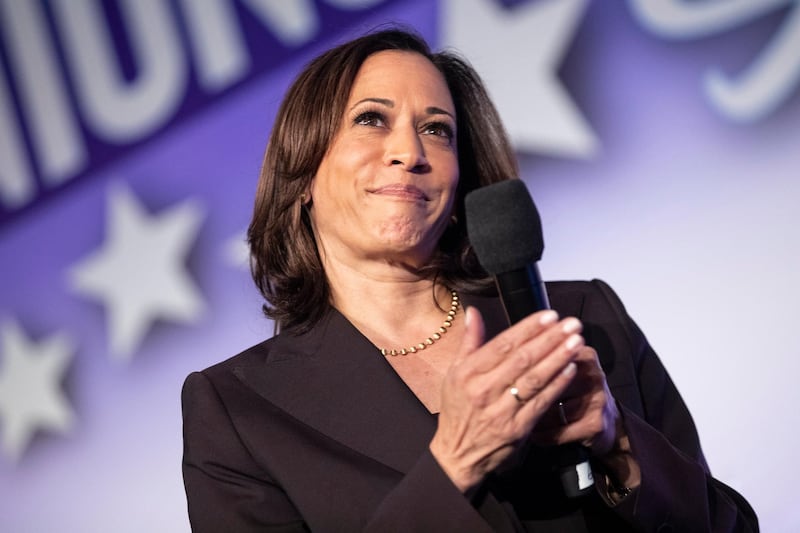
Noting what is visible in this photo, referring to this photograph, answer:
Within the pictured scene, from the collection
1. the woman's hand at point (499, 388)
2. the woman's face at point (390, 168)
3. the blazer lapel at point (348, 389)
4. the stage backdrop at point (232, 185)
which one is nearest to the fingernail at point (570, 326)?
the woman's hand at point (499, 388)

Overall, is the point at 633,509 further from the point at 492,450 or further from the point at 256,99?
the point at 256,99

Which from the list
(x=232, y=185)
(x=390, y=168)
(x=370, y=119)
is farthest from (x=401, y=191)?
(x=232, y=185)

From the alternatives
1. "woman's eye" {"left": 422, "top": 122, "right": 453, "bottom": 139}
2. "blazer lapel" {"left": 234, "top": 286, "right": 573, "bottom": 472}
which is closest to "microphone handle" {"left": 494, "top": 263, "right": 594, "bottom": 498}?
"blazer lapel" {"left": 234, "top": 286, "right": 573, "bottom": 472}

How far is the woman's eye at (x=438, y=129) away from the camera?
1.91m

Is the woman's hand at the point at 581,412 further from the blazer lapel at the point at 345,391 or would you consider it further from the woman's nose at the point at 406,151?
the woman's nose at the point at 406,151

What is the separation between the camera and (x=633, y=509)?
150 centimetres

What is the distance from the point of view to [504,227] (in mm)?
1332

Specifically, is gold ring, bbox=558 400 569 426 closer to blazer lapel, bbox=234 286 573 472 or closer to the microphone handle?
the microphone handle

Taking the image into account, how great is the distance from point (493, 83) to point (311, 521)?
1.59 meters

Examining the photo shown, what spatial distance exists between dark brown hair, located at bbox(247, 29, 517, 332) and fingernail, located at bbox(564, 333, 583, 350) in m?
0.72

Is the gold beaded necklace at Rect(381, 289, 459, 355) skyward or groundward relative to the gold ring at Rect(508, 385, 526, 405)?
skyward

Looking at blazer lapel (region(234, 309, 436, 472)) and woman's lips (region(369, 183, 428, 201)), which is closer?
blazer lapel (region(234, 309, 436, 472))

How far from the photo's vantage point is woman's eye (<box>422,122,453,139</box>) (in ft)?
6.27

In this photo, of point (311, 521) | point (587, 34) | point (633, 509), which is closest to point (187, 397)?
point (311, 521)
